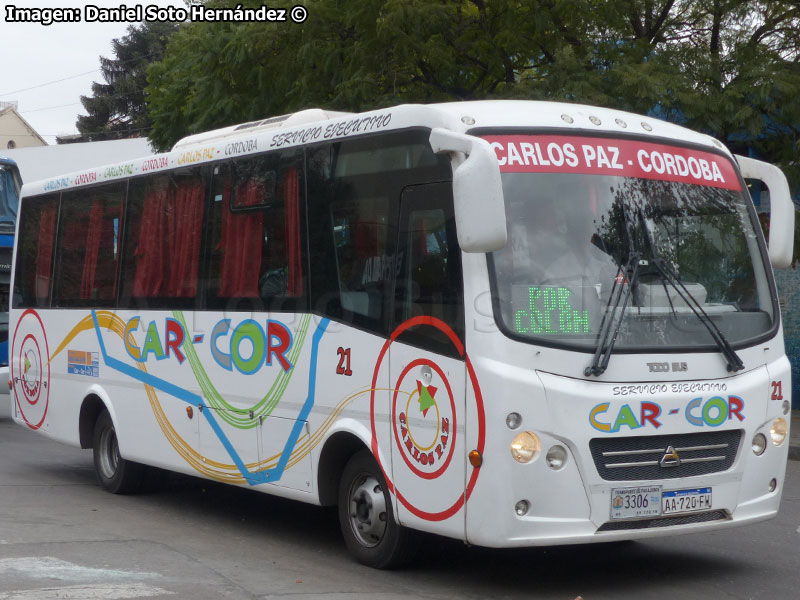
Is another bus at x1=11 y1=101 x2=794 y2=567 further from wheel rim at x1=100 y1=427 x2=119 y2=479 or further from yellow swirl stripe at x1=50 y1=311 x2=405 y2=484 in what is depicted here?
A: wheel rim at x1=100 y1=427 x2=119 y2=479

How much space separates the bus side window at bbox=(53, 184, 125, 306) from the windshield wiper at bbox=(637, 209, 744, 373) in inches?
216

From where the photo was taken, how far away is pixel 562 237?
6820 millimetres

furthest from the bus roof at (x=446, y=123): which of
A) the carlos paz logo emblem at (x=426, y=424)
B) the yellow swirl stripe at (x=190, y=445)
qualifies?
the yellow swirl stripe at (x=190, y=445)

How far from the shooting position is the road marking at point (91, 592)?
6.33 metres

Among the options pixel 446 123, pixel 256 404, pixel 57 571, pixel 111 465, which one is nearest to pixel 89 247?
pixel 111 465

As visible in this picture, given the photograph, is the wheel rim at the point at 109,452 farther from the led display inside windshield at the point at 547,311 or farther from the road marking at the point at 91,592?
the led display inside windshield at the point at 547,311

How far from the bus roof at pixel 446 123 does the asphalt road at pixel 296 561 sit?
2.71 m

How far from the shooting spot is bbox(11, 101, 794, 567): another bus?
6523 mm

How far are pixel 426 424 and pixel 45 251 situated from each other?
21.8 feet

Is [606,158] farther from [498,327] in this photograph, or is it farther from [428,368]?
[428,368]

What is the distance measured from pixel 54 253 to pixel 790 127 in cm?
945

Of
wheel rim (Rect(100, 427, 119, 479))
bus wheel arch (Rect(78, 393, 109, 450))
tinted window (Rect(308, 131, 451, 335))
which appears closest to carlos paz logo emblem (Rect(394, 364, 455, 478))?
tinted window (Rect(308, 131, 451, 335))

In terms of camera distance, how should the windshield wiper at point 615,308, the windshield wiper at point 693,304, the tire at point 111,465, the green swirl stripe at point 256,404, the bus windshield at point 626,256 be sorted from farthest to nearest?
the tire at point 111,465, the green swirl stripe at point 256,404, the windshield wiper at point 693,304, the bus windshield at point 626,256, the windshield wiper at point 615,308

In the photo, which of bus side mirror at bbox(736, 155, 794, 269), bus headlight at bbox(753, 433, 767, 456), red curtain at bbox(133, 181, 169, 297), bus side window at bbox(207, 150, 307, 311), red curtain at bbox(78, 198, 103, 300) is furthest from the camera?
red curtain at bbox(78, 198, 103, 300)
